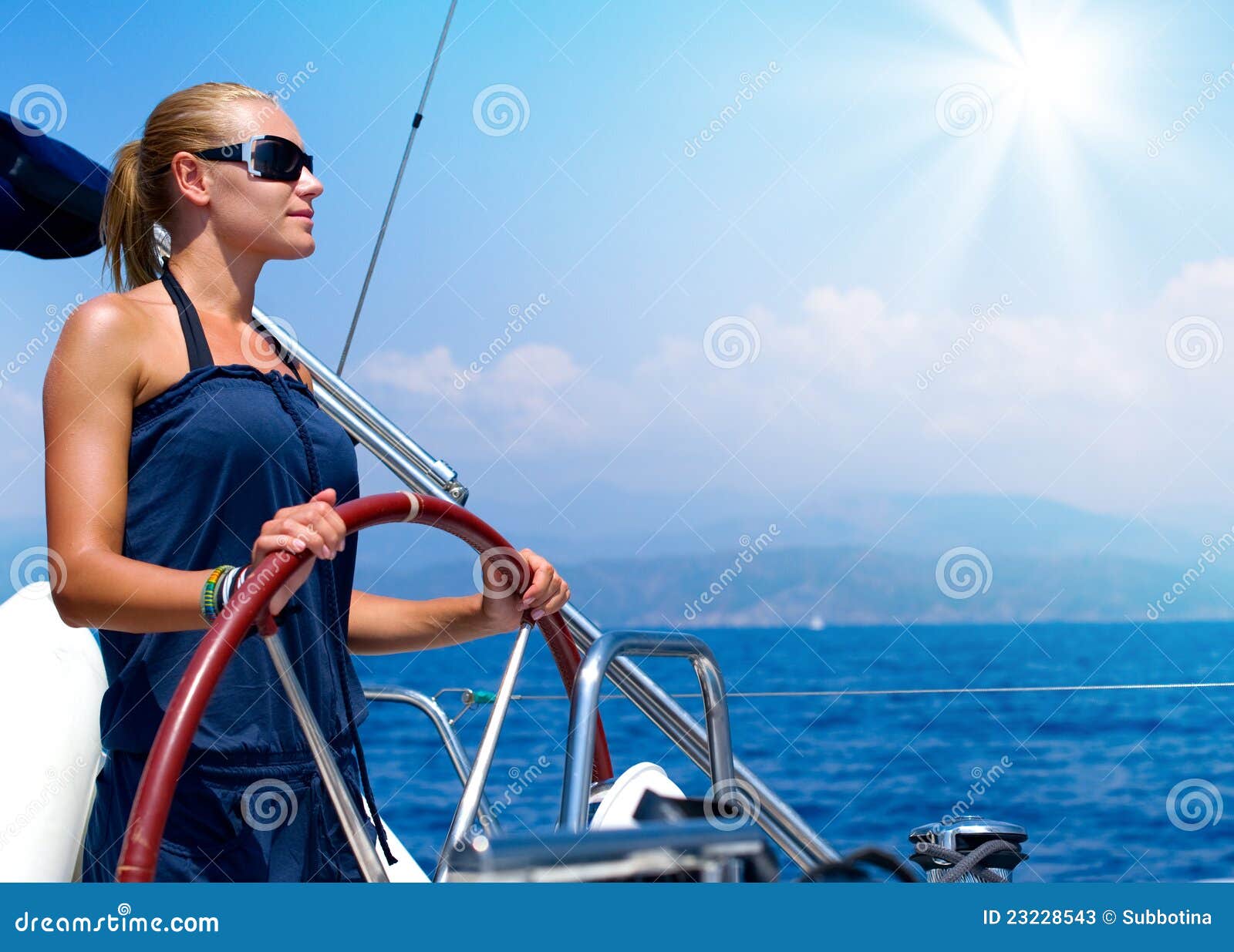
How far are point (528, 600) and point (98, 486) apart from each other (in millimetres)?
458

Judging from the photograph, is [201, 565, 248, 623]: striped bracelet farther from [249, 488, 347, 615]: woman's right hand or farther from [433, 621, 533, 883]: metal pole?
[433, 621, 533, 883]: metal pole

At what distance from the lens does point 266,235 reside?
4.61 ft

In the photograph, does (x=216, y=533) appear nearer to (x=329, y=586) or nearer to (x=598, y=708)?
(x=329, y=586)

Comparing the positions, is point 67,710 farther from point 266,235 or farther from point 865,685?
point 865,685

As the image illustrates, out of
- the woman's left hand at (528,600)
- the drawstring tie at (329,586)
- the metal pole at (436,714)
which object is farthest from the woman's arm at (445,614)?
the metal pole at (436,714)

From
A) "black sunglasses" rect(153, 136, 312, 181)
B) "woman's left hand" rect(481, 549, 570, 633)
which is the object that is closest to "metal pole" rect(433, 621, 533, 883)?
"woman's left hand" rect(481, 549, 570, 633)

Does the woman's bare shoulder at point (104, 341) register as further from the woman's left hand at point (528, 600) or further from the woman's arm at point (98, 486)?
the woman's left hand at point (528, 600)

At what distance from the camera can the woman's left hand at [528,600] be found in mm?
1407

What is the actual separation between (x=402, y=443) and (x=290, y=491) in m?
0.57

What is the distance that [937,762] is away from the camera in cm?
1535

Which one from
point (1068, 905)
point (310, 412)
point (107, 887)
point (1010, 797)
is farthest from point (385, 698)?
point (1010, 797)

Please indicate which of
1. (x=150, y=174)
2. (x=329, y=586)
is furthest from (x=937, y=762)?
(x=150, y=174)

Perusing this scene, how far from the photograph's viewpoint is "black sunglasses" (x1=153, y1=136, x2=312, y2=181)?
1.38 metres

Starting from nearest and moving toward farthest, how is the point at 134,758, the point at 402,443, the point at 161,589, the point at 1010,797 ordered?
the point at 161,589, the point at 134,758, the point at 402,443, the point at 1010,797
